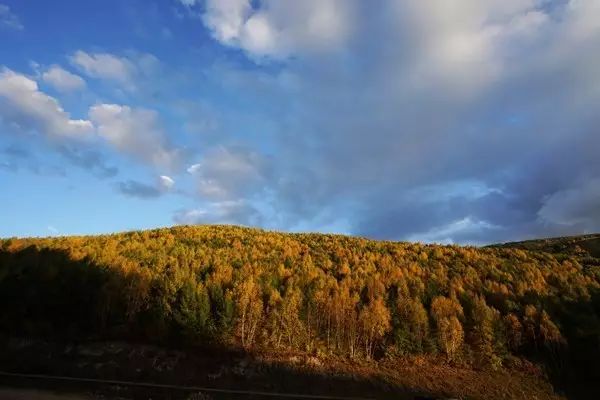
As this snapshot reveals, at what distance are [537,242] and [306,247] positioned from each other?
29.4 m

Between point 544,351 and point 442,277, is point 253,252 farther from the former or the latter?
point 544,351

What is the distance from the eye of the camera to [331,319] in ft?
63.1

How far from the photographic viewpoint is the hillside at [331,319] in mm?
17969

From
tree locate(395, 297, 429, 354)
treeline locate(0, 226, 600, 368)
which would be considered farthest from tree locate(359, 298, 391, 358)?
tree locate(395, 297, 429, 354)

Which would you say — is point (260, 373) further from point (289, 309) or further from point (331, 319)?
point (331, 319)

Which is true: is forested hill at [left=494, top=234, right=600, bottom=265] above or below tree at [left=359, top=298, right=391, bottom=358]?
above

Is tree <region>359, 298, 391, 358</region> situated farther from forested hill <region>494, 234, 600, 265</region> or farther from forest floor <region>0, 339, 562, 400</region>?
forested hill <region>494, 234, 600, 265</region>

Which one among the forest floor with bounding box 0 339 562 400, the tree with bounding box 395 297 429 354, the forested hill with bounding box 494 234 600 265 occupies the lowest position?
the forest floor with bounding box 0 339 562 400

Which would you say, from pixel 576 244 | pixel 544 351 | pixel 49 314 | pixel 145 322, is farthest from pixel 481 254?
pixel 49 314

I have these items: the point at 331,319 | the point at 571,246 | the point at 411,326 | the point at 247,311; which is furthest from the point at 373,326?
the point at 571,246

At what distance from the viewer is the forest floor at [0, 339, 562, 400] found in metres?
16.4

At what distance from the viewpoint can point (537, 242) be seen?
171ft

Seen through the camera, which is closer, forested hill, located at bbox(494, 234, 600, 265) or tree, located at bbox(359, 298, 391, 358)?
tree, located at bbox(359, 298, 391, 358)

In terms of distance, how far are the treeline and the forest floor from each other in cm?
58
